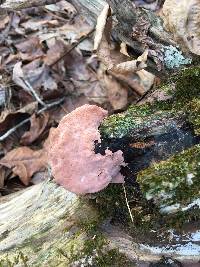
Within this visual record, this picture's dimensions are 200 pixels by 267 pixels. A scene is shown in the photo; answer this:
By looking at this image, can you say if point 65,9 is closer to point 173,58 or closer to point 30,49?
point 30,49

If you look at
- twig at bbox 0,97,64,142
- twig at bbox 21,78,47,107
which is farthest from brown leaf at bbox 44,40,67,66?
twig at bbox 0,97,64,142

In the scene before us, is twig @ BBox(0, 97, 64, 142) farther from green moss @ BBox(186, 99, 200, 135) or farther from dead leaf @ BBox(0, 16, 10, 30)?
green moss @ BBox(186, 99, 200, 135)

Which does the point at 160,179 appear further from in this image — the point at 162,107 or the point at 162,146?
the point at 162,107

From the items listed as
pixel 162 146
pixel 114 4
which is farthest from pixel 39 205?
pixel 114 4

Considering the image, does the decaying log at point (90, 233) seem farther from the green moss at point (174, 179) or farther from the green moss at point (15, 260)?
the green moss at point (174, 179)

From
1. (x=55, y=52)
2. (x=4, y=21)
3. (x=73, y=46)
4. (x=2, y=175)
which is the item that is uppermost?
(x=73, y=46)

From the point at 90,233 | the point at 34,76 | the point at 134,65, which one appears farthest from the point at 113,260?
the point at 34,76
